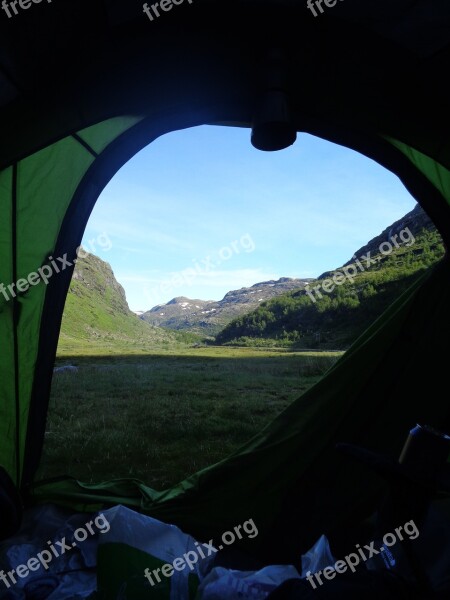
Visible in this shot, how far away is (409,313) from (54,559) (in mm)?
3583

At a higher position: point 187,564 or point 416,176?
point 416,176

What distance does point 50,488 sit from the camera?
3.79 meters

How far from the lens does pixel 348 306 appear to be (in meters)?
94.6

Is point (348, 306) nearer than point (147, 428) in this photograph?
No

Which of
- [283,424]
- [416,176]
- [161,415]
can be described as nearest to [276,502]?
[283,424]

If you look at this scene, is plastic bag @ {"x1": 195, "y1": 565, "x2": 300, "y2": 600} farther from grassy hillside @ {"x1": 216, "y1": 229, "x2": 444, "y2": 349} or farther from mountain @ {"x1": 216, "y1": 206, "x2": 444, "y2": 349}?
grassy hillside @ {"x1": 216, "y1": 229, "x2": 444, "y2": 349}

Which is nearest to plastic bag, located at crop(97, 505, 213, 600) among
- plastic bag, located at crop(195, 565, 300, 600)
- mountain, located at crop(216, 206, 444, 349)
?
plastic bag, located at crop(195, 565, 300, 600)

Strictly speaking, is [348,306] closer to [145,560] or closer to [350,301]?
[350,301]

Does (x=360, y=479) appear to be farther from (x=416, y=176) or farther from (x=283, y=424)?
(x=416, y=176)

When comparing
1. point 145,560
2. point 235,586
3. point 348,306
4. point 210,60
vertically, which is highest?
point 210,60

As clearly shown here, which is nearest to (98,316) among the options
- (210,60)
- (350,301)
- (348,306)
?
(348,306)

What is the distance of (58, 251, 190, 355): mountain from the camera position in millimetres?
116256

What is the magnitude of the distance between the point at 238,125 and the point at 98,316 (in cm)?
14911

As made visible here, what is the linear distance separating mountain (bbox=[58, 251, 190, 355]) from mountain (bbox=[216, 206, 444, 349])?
108 ft
